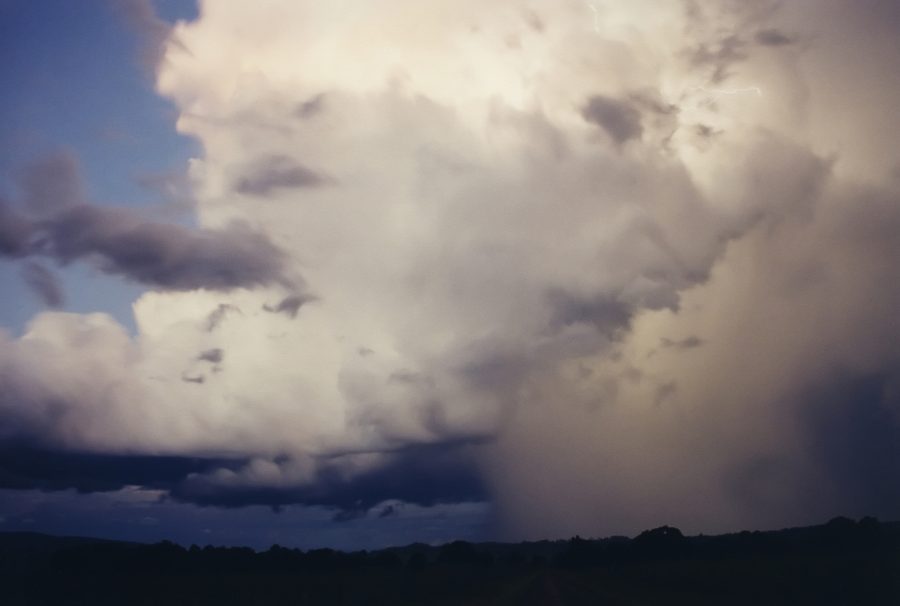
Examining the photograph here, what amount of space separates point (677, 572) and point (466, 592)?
35.1 metres

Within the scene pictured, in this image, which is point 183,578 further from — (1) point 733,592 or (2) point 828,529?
(2) point 828,529

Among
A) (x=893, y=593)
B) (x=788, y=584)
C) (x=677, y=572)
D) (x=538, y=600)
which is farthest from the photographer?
(x=677, y=572)

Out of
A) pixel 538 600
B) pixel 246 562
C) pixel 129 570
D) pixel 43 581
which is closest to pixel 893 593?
pixel 538 600

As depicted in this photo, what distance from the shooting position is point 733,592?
7075 cm

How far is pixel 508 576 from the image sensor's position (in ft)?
412

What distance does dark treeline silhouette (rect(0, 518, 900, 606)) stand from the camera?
7088 centimetres

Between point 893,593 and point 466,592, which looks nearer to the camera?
point 893,593

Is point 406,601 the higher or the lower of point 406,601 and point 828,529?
the lower

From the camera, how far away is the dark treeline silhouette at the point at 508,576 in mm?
70875

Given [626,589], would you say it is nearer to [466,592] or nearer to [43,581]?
[466,592]

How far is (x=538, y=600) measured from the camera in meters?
67.8

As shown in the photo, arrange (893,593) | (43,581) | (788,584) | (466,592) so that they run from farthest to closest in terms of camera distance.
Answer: (43,581), (466,592), (788,584), (893,593)

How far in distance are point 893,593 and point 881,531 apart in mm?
95477

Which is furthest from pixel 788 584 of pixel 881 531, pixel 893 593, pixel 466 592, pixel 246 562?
pixel 246 562
